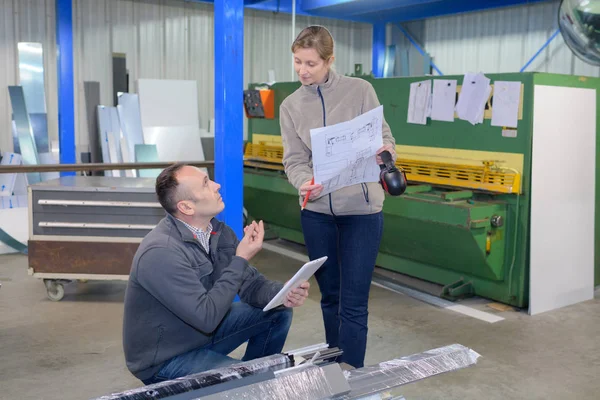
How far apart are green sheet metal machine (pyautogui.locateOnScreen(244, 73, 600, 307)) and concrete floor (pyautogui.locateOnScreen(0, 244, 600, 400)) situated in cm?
28

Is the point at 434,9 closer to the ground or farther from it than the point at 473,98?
farther from it

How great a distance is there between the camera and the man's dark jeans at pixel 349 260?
2.35m

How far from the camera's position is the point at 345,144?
2.24 metres

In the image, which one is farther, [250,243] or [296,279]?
[250,243]

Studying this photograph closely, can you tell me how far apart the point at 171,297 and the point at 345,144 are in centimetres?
85

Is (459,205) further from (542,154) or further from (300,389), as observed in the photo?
(300,389)

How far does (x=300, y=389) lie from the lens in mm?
1522

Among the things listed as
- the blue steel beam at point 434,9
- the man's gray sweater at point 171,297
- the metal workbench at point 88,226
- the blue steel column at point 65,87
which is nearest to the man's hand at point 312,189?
the man's gray sweater at point 171,297

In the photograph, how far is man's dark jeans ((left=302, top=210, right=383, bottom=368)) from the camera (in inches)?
92.5

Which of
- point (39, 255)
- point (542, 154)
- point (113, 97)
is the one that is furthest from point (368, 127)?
point (113, 97)

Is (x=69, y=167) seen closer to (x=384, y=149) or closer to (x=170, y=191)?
(x=170, y=191)

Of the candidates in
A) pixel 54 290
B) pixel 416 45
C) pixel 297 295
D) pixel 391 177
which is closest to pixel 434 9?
pixel 416 45

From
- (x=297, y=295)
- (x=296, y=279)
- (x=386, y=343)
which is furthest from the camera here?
(x=386, y=343)

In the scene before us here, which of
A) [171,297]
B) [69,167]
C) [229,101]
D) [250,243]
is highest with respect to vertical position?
[229,101]
